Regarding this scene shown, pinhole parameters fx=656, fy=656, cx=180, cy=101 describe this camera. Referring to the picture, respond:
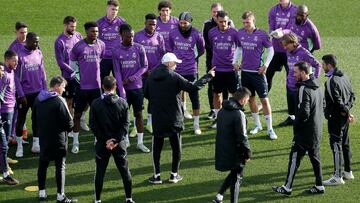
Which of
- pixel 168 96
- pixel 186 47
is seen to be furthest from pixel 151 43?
pixel 168 96

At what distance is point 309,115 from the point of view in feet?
31.5

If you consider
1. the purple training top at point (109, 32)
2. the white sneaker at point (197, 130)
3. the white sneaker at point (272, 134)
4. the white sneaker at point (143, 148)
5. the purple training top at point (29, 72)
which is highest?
the purple training top at point (109, 32)

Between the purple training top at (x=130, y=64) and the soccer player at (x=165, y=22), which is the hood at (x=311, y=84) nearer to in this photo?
the purple training top at (x=130, y=64)

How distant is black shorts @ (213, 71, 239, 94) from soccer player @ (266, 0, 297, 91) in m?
1.28

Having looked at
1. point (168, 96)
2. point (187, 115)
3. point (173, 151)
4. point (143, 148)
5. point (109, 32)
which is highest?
point (109, 32)

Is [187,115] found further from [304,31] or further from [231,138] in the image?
[231,138]

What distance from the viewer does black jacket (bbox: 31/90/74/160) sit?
31.0 ft

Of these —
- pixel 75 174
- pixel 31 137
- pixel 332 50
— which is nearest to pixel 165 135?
pixel 75 174

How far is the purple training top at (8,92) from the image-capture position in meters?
10.9

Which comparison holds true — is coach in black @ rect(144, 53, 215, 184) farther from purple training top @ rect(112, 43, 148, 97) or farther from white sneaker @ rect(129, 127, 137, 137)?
white sneaker @ rect(129, 127, 137, 137)

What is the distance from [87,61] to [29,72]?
1.04 metres

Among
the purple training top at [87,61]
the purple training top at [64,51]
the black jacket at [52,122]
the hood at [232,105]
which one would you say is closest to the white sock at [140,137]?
the purple training top at [87,61]

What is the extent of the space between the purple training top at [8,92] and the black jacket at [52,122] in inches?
60.3

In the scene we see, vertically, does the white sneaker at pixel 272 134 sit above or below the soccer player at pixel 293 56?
below
